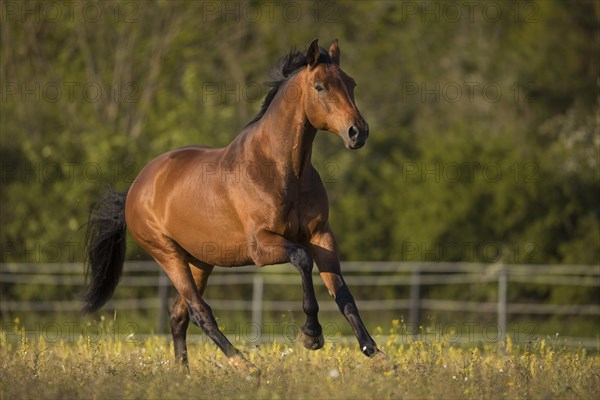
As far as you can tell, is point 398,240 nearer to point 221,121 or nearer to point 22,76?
point 221,121

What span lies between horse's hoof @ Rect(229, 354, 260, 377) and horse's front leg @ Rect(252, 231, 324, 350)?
0.40 metres

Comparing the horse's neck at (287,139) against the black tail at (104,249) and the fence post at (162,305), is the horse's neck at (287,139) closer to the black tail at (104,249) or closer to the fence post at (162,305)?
the black tail at (104,249)

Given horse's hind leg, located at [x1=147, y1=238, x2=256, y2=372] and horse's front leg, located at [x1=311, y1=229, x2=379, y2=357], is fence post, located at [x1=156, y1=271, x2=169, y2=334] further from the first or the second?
horse's front leg, located at [x1=311, y1=229, x2=379, y2=357]

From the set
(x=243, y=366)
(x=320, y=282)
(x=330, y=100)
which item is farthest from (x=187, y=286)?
(x=320, y=282)

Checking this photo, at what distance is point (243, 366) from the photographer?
7.47 m

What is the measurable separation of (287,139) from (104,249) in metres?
3.06

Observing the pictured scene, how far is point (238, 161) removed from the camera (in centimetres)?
785

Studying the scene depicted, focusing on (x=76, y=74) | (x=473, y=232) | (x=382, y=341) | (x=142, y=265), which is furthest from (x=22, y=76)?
(x=382, y=341)

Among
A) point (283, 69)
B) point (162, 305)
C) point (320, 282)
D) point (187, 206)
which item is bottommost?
point (162, 305)

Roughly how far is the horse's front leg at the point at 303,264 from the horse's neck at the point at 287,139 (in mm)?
523

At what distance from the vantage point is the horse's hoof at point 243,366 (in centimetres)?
717

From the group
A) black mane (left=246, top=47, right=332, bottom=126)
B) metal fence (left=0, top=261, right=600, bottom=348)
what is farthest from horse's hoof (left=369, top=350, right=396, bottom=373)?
metal fence (left=0, top=261, right=600, bottom=348)

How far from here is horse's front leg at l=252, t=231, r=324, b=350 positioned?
718cm

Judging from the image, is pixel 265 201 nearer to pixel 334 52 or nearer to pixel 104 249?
pixel 334 52
